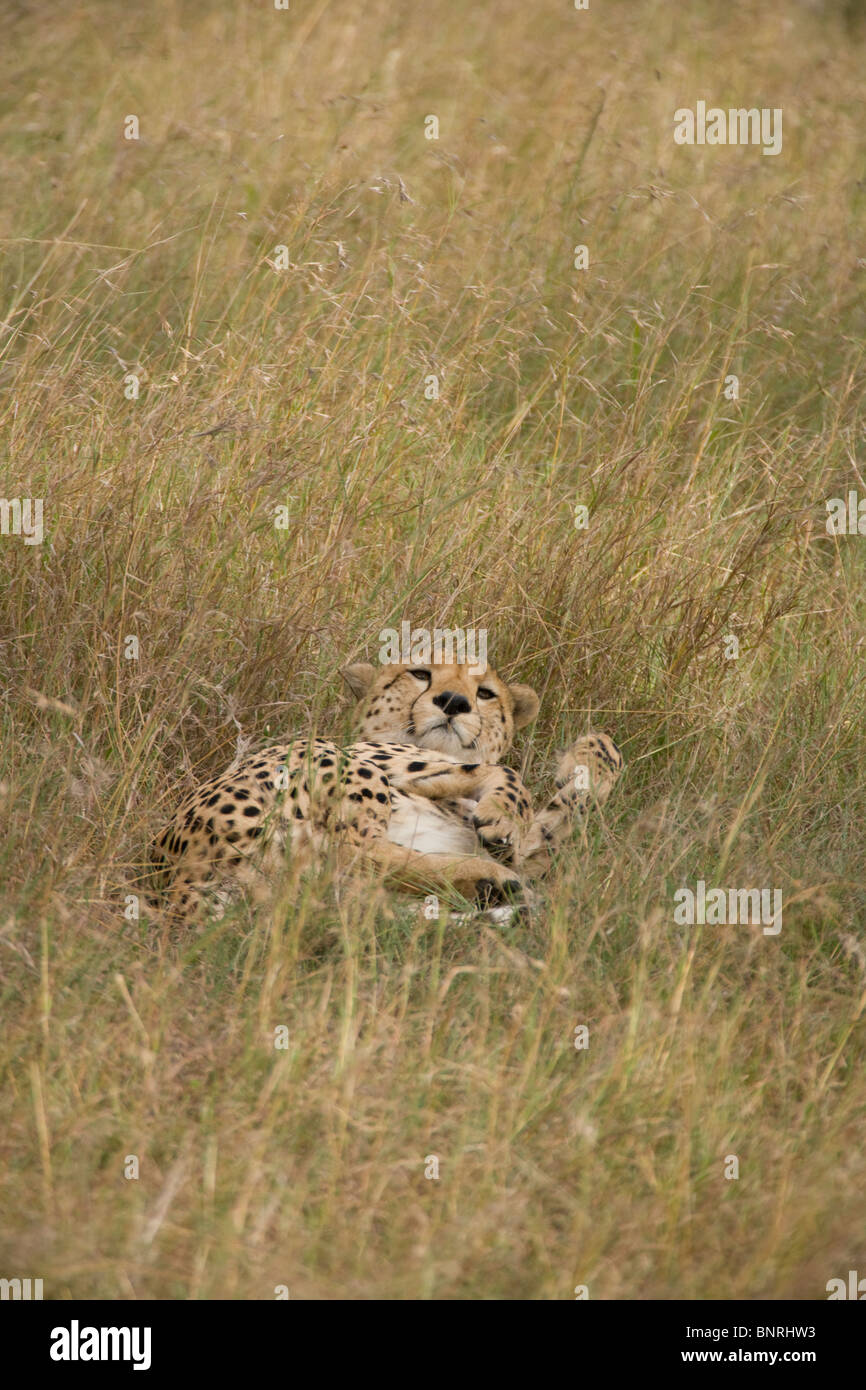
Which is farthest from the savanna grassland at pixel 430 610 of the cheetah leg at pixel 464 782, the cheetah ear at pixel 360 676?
the cheetah leg at pixel 464 782

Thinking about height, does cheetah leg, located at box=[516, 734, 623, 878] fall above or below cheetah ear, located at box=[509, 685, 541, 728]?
below

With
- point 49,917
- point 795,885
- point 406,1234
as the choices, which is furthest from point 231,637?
point 406,1234

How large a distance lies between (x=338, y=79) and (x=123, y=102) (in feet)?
3.14

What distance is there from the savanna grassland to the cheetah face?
0.49ft

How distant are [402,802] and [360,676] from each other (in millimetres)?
431

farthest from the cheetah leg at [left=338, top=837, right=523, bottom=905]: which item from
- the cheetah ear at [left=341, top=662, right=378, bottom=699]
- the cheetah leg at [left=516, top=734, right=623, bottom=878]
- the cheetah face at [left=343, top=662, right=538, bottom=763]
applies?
the cheetah ear at [left=341, top=662, right=378, bottom=699]

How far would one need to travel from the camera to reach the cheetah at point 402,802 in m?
3.29

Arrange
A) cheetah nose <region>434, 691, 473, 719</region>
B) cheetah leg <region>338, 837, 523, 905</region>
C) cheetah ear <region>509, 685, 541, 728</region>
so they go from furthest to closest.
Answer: cheetah ear <region>509, 685, 541, 728</region> < cheetah nose <region>434, 691, 473, 719</region> < cheetah leg <region>338, 837, 523, 905</region>

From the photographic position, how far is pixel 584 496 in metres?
4.65

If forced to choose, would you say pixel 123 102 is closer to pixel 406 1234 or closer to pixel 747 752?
pixel 747 752

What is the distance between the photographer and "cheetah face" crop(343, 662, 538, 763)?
3.84 m

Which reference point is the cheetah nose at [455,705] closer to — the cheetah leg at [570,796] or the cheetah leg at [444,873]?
the cheetah leg at [570,796]

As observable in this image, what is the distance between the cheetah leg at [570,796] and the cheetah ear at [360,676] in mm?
537

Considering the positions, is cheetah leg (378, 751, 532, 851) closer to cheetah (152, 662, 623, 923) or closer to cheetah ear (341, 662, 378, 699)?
cheetah (152, 662, 623, 923)
